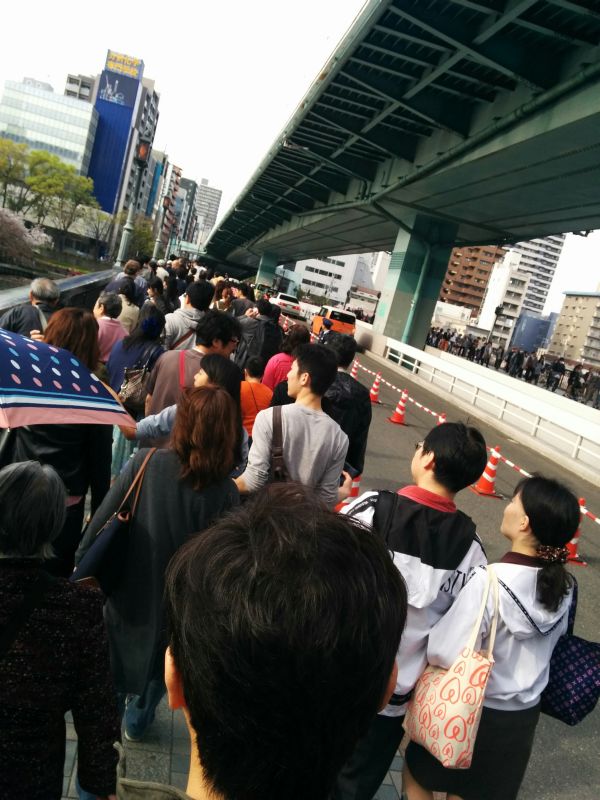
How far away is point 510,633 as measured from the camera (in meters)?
2.35

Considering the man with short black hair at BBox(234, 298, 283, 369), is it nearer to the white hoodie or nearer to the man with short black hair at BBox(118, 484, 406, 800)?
the white hoodie

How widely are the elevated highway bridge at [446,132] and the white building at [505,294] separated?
114m

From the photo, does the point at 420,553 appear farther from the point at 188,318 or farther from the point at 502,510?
the point at 502,510

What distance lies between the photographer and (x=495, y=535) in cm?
765

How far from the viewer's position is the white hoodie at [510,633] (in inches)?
90.0

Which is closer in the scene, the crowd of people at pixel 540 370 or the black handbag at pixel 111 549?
the black handbag at pixel 111 549

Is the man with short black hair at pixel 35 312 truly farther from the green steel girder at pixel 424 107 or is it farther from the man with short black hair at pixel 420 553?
the green steel girder at pixel 424 107

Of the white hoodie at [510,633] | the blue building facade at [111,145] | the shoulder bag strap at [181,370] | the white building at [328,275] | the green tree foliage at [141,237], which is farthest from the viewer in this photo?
the white building at [328,275]

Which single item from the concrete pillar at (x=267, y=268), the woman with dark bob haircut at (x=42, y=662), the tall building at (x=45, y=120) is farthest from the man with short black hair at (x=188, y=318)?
the tall building at (x=45, y=120)

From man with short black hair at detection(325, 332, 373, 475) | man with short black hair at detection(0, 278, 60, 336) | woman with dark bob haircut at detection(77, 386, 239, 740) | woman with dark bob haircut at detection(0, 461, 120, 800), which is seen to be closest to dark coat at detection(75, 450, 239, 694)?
woman with dark bob haircut at detection(77, 386, 239, 740)

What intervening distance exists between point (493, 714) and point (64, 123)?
4622 inches

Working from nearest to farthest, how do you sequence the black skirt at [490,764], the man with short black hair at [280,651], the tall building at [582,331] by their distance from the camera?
the man with short black hair at [280,651], the black skirt at [490,764], the tall building at [582,331]

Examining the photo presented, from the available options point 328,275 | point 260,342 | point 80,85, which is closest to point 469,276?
point 328,275

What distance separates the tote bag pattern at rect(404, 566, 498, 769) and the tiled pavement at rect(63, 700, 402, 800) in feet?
3.52
